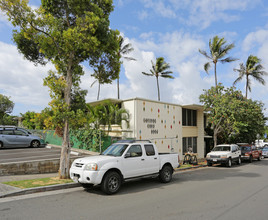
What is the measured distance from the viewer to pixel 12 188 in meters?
7.88

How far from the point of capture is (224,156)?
16750 mm

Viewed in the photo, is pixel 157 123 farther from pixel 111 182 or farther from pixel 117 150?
pixel 111 182

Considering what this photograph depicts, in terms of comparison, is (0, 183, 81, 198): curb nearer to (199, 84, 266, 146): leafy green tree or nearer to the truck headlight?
the truck headlight

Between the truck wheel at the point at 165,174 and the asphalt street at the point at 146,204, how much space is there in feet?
2.69

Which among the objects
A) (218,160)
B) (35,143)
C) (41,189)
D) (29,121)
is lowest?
(41,189)

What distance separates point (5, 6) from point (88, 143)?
→ 33.6 ft

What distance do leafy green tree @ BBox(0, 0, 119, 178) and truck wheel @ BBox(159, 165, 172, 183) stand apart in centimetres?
429

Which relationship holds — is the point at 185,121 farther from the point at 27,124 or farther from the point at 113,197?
the point at 27,124

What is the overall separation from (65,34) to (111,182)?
645 cm

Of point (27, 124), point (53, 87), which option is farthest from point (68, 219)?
point (27, 124)

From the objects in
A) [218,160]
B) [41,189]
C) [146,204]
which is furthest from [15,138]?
[218,160]

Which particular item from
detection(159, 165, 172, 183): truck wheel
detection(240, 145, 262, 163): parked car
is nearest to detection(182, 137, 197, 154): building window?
detection(240, 145, 262, 163): parked car

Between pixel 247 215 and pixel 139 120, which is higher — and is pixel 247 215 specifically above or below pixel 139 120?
below

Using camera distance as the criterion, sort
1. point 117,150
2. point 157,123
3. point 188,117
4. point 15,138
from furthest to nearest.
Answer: point 188,117 → point 15,138 → point 157,123 → point 117,150
